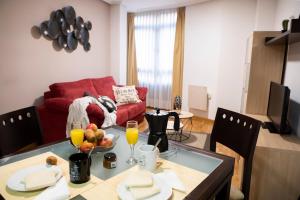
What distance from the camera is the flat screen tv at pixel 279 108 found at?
176 centimetres

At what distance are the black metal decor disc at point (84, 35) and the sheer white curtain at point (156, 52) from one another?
4.86 ft

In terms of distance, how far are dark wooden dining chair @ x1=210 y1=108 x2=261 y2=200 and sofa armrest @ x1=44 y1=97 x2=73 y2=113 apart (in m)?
2.01

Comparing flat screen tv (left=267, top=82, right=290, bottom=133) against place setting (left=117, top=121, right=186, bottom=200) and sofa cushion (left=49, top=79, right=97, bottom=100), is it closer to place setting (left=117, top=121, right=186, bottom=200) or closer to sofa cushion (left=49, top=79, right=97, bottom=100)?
place setting (left=117, top=121, right=186, bottom=200)

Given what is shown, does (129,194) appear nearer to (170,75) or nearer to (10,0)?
(10,0)

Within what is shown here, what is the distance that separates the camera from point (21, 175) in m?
0.90

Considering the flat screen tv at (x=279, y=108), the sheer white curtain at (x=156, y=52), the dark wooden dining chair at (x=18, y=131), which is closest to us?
the dark wooden dining chair at (x=18, y=131)

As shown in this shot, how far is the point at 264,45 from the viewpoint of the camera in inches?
101

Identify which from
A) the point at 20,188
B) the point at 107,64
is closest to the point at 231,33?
the point at 107,64

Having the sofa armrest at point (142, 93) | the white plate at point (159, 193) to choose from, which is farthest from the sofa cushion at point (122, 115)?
the white plate at point (159, 193)

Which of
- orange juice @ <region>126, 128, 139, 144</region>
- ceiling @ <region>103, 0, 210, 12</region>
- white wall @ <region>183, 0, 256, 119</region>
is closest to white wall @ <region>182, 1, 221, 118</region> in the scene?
white wall @ <region>183, 0, 256, 119</region>

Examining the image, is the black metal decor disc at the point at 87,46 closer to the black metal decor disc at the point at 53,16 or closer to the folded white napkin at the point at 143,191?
the black metal decor disc at the point at 53,16

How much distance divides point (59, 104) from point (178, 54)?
2844 mm

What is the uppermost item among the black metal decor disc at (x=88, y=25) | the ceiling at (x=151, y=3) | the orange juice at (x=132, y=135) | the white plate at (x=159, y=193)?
the ceiling at (x=151, y=3)

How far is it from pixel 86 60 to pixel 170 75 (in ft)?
6.31
